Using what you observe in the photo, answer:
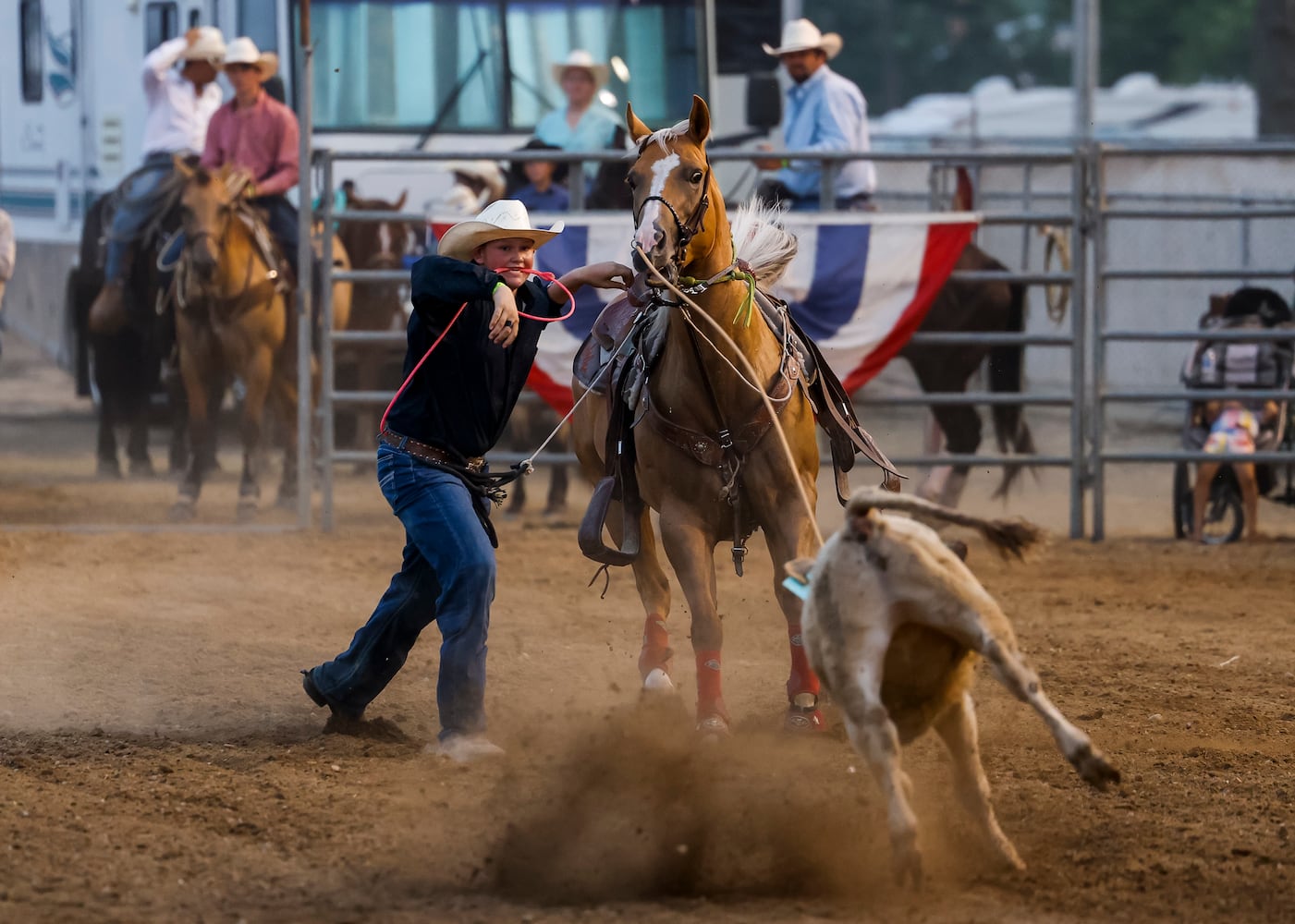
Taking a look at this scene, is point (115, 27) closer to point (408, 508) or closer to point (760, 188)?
point (760, 188)

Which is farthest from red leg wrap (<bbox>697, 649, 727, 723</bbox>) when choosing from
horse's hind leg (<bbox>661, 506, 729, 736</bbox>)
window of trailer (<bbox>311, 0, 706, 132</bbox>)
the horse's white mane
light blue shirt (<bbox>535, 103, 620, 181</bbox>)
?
window of trailer (<bbox>311, 0, 706, 132</bbox>)

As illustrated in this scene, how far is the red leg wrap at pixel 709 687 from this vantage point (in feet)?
20.0

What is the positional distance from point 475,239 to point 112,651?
2.81m

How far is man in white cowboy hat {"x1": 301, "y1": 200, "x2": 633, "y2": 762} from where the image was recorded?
18.6 ft

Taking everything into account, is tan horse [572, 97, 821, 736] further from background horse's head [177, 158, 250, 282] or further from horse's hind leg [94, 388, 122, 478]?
horse's hind leg [94, 388, 122, 478]

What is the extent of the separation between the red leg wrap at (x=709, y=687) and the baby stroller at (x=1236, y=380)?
17.2 ft

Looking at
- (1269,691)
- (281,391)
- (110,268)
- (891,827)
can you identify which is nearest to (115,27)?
(110,268)

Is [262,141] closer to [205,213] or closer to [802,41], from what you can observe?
A: [205,213]

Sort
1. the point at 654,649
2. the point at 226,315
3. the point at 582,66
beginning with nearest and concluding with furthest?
the point at 654,649 < the point at 226,315 < the point at 582,66

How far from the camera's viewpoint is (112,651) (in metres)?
7.43

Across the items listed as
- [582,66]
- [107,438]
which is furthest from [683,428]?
[107,438]

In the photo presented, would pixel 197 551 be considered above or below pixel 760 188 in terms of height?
below

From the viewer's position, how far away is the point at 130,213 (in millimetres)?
12586

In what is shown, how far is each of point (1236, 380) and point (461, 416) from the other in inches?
239
